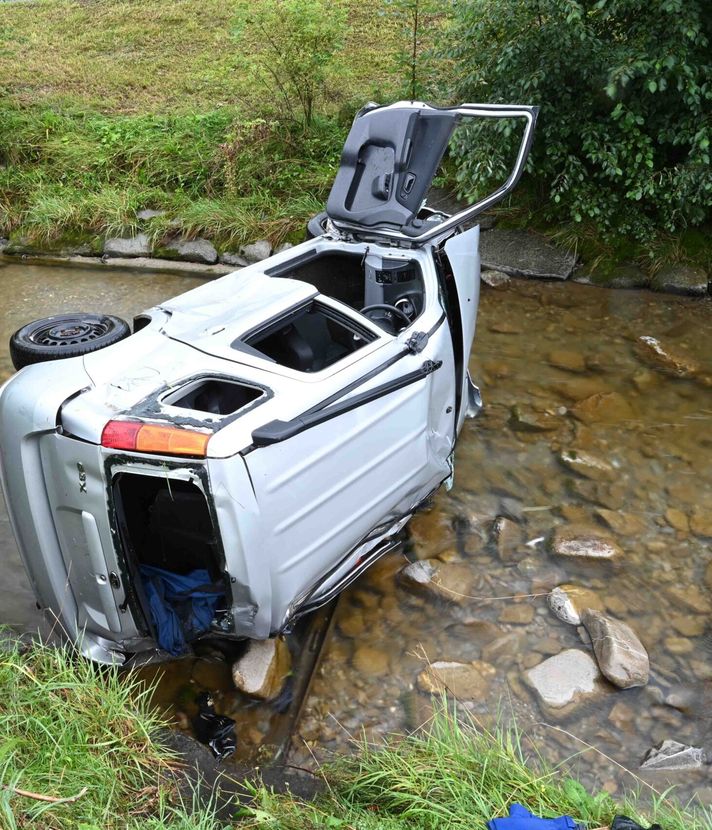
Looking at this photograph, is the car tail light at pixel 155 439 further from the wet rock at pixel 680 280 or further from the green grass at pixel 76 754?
the wet rock at pixel 680 280

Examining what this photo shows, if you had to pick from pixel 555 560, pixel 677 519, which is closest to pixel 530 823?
pixel 555 560

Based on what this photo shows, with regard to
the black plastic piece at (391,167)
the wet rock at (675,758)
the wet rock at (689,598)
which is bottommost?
the wet rock at (675,758)

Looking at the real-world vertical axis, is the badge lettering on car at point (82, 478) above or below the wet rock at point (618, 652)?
above

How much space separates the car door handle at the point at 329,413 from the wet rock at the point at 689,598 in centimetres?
176

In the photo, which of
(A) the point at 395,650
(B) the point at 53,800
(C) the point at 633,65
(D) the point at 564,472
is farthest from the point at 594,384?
(B) the point at 53,800

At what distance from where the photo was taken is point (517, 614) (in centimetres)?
412

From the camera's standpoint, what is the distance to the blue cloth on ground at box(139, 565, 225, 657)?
345 centimetres

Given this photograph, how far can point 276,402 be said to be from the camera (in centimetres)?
326

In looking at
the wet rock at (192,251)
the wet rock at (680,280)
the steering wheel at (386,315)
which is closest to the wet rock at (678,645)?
the steering wheel at (386,315)

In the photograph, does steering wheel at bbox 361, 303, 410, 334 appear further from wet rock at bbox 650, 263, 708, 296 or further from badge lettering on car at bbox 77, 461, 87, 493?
wet rock at bbox 650, 263, 708, 296

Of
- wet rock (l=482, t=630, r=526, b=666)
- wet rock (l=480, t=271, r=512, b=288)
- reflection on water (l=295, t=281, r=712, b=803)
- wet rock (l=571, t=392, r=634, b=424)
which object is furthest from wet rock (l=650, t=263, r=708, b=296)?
wet rock (l=482, t=630, r=526, b=666)

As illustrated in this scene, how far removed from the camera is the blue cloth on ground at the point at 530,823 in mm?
2564

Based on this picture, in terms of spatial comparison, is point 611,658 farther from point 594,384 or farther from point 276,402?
point 594,384

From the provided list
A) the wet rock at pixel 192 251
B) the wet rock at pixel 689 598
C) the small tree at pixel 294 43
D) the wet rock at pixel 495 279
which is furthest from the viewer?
the small tree at pixel 294 43
